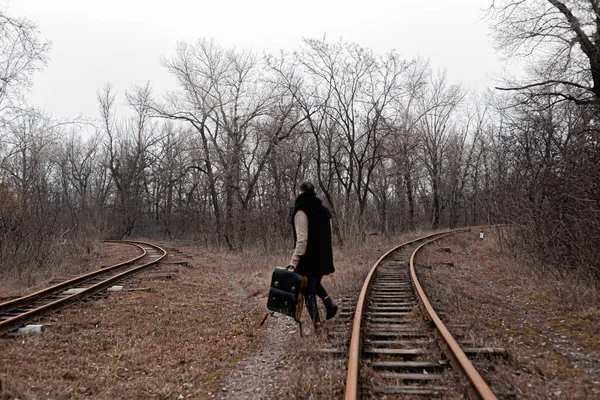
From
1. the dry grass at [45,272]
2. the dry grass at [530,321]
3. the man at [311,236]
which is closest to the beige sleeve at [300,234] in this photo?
the man at [311,236]

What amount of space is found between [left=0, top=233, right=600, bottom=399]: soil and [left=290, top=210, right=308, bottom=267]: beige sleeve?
113 centimetres

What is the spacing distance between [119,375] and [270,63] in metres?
17.9

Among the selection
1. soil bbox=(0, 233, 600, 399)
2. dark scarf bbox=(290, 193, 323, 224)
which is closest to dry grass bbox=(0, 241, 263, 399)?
soil bbox=(0, 233, 600, 399)

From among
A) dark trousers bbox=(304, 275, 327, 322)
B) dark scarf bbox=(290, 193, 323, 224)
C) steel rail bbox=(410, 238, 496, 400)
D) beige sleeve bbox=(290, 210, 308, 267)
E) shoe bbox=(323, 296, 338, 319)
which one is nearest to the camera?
steel rail bbox=(410, 238, 496, 400)

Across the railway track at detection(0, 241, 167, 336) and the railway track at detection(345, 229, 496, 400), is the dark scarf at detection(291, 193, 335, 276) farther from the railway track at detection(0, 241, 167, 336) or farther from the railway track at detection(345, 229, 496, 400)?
the railway track at detection(0, 241, 167, 336)

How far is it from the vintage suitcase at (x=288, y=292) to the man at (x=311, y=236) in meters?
0.14

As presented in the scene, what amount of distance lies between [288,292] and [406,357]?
168cm

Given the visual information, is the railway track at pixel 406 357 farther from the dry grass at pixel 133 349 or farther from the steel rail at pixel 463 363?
the dry grass at pixel 133 349

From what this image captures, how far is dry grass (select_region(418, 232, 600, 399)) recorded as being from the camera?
4.15 meters

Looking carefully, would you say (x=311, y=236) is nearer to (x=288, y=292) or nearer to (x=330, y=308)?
(x=288, y=292)

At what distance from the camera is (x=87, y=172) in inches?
1945

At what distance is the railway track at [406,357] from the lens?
384 cm

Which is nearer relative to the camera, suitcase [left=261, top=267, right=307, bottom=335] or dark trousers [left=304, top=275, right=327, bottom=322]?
suitcase [left=261, top=267, right=307, bottom=335]

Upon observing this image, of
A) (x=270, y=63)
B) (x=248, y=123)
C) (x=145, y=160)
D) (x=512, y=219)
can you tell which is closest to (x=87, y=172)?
(x=145, y=160)
